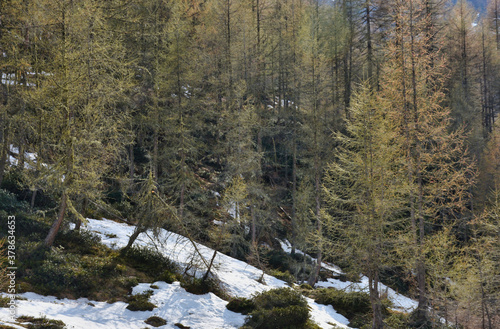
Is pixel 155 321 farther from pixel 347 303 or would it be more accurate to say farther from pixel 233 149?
pixel 233 149

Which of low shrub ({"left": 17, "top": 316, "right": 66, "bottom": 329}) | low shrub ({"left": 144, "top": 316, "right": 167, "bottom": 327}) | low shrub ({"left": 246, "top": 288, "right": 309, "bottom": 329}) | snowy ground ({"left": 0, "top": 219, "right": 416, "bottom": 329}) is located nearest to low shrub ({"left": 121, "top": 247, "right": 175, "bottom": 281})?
snowy ground ({"left": 0, "top": 219, "right": 416, "bottom": 329})

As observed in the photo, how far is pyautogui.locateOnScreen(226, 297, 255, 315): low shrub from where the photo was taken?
10.6 meters

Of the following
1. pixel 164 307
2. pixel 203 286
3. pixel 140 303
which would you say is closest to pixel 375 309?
pixel 203 286

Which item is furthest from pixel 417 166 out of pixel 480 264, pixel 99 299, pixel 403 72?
pixel 99 299

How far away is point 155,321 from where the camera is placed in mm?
8797

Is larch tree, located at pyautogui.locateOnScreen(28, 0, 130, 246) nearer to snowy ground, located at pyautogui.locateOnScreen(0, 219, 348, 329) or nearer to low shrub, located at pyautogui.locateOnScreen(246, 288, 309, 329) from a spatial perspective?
snowy ground, located at pyautogui.locateOnScreen(0, 219, 348, 329)

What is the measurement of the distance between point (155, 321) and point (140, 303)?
88 cm

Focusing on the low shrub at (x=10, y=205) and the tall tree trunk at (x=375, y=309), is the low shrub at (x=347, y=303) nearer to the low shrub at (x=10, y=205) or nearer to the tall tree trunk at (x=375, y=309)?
the tall tree trunk at (x=375, y=309)

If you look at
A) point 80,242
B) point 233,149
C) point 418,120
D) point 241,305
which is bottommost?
point 241,305

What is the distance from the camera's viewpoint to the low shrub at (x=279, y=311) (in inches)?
386

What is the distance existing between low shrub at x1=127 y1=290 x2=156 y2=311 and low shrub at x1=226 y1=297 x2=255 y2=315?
108 inches

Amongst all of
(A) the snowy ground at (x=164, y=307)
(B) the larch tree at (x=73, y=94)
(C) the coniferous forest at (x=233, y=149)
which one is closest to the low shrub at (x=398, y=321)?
(C) the coniferous forest at (x=233, y=149)

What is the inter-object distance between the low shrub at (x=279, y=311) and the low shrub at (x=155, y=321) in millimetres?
2658

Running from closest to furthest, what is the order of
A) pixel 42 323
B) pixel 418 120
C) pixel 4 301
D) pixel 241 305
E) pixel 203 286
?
pixel 42 323 → pixel 4 301 → pixel 241 305 → pixel 203 286 → pixel 418 120
